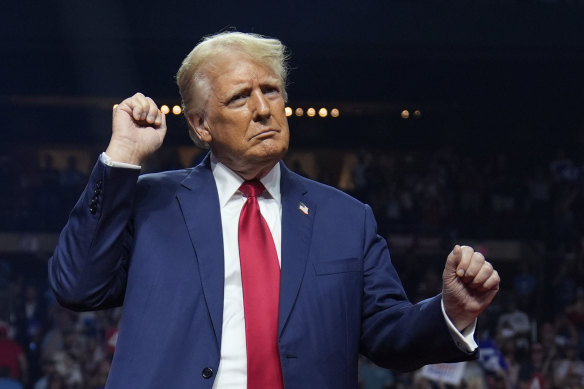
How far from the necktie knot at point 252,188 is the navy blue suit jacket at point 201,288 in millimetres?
58

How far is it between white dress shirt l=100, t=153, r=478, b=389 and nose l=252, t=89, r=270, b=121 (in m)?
0.15

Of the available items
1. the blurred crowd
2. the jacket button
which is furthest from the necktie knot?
the blurred crowd

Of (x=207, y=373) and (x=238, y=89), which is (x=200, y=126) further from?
(x=207, y=373)

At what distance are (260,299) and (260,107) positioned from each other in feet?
1.29

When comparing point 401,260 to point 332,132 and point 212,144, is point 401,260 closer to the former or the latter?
point 332,132

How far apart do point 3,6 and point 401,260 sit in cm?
528

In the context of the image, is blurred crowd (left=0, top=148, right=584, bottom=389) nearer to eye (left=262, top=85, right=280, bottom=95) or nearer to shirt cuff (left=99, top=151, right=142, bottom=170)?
eye (left=262, top=85, right=280, bottom=95)

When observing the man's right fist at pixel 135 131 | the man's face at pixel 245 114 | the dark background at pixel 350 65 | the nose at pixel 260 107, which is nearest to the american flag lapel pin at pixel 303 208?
the man's face at pixel 245 114

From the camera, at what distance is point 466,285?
5.82 ft

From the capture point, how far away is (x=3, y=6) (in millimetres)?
10414

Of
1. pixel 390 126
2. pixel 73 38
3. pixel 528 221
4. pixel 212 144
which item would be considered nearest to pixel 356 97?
pixel 390 126

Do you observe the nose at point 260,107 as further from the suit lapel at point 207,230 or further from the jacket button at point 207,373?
the jacket button at point 207,373

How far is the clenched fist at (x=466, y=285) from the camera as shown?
1.72m

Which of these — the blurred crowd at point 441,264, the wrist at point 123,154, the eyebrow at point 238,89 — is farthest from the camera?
the blurred crowd at point 441,264
